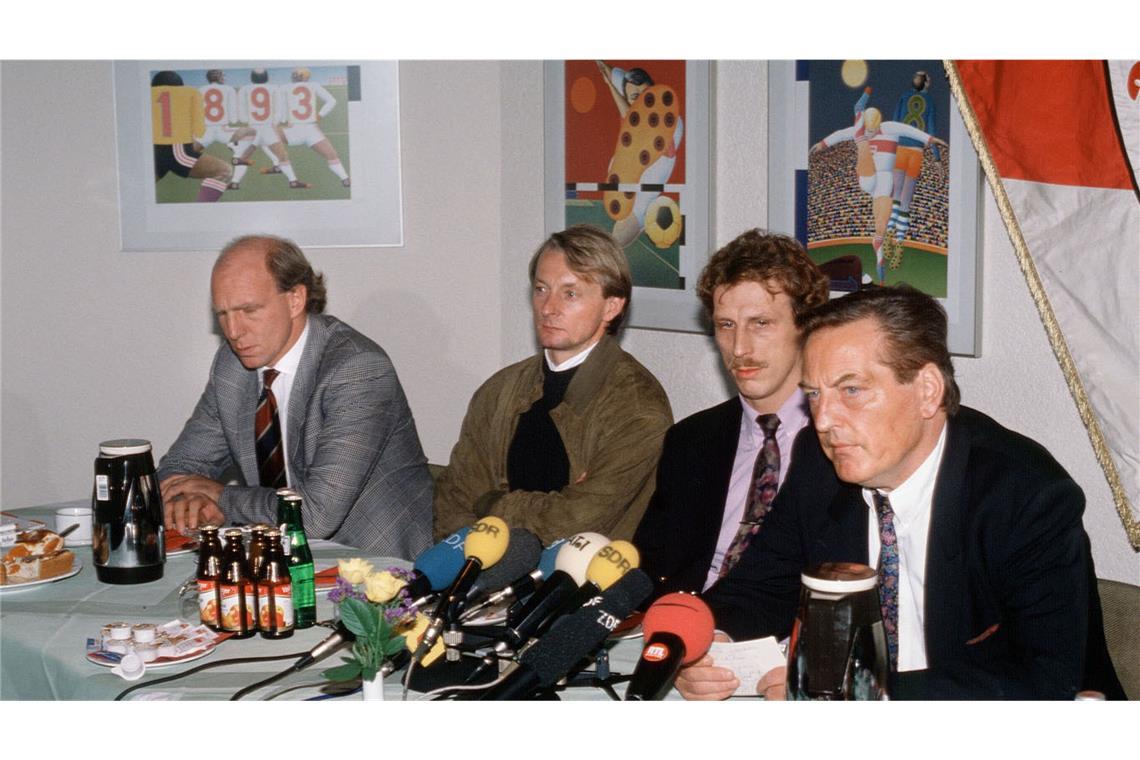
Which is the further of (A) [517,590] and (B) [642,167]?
(B) [642,167]

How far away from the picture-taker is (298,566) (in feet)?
8.40

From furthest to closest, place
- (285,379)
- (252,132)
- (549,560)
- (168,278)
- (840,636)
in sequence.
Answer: (168,278) < (252,132) < (285,379) < (549,560) < (840,636)

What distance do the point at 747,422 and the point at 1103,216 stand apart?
1.00 meters

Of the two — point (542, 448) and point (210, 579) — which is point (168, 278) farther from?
point (210, 579)

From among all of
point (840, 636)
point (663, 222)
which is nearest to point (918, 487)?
point (840, 636)

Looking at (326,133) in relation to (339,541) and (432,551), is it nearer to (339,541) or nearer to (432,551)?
(339,541)

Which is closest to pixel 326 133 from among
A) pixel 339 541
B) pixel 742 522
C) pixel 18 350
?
pixel 18 350

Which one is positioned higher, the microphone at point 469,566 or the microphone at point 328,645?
the microphone at point 469,566

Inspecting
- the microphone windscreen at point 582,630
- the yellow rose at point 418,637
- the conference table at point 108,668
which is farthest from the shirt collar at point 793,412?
the yellow rose at point 418,637

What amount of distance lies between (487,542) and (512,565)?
15 centimetres

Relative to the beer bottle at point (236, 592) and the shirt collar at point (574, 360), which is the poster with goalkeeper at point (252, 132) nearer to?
the shirt collar at point (574, 360)

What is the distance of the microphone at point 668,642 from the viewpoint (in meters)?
1.81

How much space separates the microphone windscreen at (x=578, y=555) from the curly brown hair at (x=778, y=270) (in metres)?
1.15

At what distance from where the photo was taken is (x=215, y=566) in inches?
101
